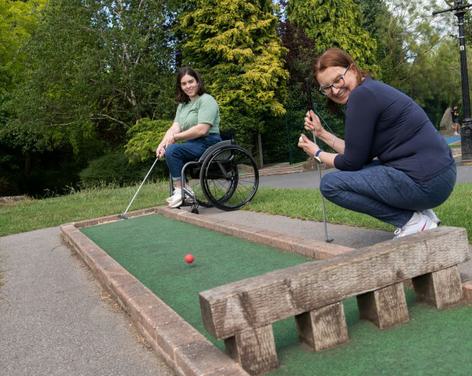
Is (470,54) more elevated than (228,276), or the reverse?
(470,54)

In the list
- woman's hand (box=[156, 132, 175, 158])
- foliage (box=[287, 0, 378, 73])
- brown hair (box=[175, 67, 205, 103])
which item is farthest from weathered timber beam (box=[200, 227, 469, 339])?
foliage (box=[287, 0, 378, 73])

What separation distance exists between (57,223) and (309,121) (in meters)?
5.12

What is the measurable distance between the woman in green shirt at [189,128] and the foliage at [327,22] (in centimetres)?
1825

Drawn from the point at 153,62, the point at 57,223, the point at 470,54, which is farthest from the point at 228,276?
the point at 470,54

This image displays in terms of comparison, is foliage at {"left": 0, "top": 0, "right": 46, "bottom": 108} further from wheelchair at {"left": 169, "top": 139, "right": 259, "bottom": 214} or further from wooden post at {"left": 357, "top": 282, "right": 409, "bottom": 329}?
wooden post at {"left": 357, "top": 282, "right": 409, "bottom": 329}

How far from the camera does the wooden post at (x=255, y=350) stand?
1.85m

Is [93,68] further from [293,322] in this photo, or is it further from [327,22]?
[293,322]

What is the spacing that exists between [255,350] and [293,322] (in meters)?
0.50

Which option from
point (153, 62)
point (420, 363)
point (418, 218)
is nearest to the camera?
point (420, 363)

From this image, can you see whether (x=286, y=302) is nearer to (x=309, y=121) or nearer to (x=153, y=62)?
(x=309, y=121)

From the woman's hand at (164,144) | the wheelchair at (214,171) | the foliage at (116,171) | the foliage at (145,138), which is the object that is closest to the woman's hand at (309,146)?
the wheelchair at (214,171)

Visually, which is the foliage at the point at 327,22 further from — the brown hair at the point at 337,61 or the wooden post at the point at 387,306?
the wooden post at the point at 387,306

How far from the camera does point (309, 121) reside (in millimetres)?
3469

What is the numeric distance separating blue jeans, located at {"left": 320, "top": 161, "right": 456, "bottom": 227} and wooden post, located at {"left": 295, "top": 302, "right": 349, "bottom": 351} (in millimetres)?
954
